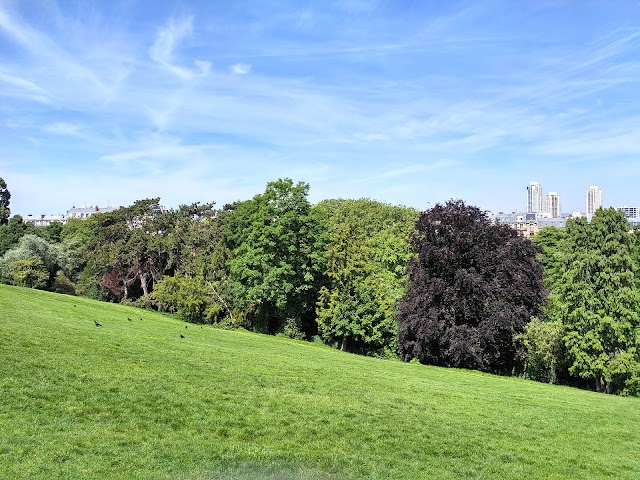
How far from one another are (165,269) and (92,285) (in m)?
8.93

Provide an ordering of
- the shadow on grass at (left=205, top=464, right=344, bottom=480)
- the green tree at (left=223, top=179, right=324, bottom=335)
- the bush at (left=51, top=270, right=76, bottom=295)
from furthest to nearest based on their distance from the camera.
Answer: the bush at (left=51, top=270, right=76, bottom=295)
the green tree at (left=223, top=179, right=324, bottom=335)
the shadow on grass at (left=205, top=464, right=344, bottom=480)

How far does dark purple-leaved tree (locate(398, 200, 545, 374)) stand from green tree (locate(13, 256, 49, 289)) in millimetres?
36646

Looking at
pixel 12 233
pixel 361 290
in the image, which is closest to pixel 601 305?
pixel 361 290

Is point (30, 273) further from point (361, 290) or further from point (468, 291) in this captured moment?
point (468, 291)

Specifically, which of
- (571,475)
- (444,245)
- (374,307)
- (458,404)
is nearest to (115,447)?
(571,475)

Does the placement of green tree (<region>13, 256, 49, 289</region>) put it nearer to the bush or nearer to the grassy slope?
the bush

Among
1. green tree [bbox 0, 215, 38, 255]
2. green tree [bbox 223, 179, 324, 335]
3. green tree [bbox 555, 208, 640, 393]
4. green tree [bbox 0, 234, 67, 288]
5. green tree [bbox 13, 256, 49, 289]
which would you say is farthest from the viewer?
green tree [bbox 0, 215, 38, 255]

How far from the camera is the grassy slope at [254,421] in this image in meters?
9.67

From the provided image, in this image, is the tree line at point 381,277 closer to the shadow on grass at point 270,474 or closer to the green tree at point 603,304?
the green tree at point 603,304

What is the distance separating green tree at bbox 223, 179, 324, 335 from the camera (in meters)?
44.1

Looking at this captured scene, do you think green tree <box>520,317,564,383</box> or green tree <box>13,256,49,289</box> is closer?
green tree <box>520,317,564,383</box>

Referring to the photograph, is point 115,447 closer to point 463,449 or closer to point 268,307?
point 463,449

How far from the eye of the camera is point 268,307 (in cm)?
4791

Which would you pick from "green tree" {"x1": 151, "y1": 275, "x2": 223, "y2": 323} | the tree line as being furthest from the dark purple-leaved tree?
"green tree" {"x1": 151, "y1": 275, "x2": 223, "y2": 323}
